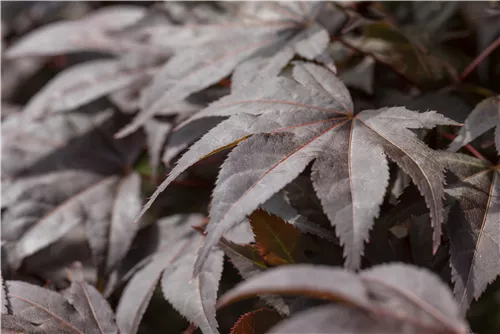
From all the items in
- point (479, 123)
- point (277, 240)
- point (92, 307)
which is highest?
point (479, 123)

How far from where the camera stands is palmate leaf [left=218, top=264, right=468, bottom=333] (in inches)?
15.2

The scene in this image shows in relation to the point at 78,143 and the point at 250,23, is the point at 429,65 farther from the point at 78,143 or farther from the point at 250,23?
the point at 78,143

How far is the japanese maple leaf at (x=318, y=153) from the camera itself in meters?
0.54

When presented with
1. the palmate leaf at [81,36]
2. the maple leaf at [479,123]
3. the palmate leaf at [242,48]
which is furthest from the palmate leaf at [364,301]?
the palmate leaf at [81,36]

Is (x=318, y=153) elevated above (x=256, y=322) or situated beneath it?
elevated above

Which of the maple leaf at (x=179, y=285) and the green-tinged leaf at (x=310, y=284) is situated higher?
the green-tinged leaf at (x=310, y=284)

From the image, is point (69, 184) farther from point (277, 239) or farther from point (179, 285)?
point (277, 239)

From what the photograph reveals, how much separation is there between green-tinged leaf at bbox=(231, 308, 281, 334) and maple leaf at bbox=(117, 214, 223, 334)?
33mm

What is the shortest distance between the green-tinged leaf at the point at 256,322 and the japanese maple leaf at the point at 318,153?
139 mm

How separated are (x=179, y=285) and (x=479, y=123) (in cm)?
48

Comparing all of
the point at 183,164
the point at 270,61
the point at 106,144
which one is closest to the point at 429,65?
the point at 270,61

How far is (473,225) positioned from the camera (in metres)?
0.60

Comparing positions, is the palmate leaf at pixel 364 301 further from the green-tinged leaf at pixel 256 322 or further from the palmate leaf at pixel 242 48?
the palmate leaf at pixel 242 48

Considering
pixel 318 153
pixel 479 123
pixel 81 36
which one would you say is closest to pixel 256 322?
pixel 318 153
